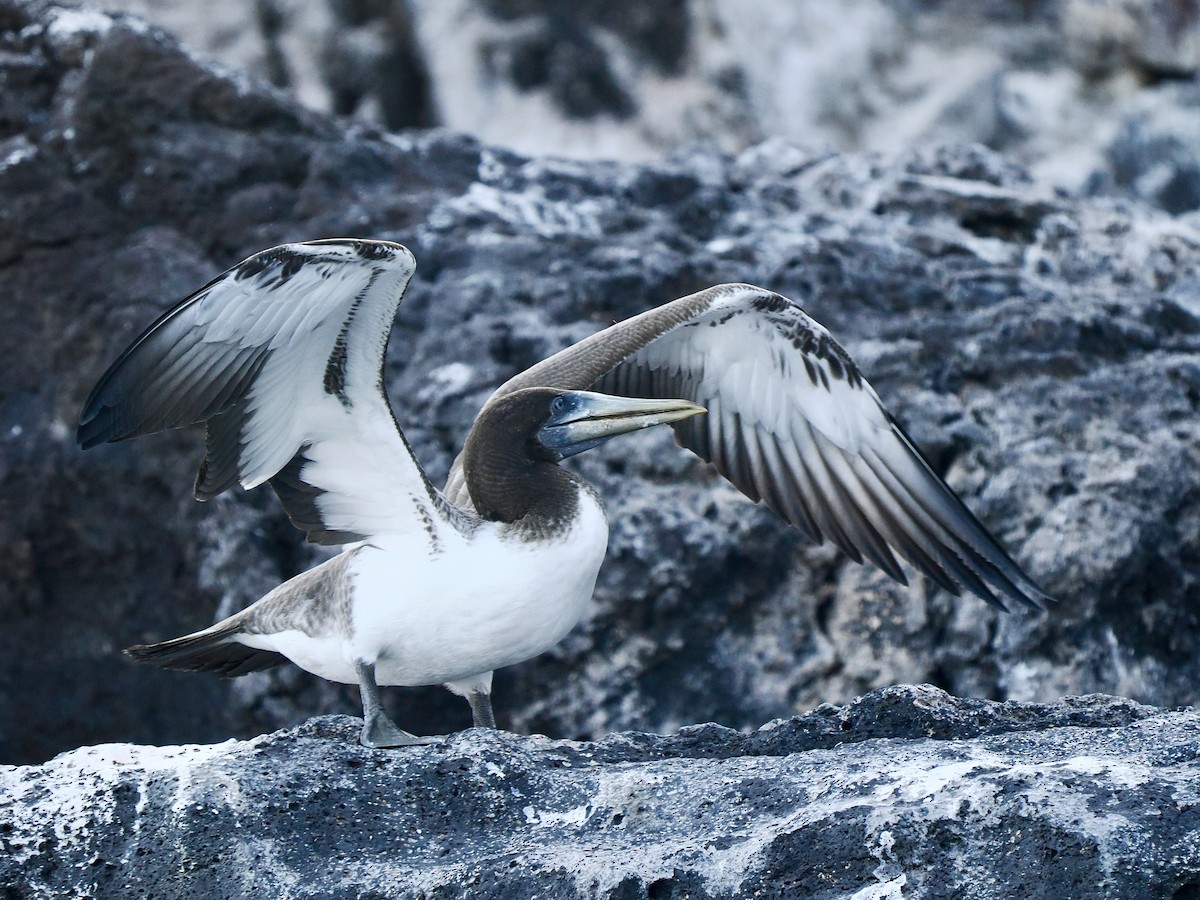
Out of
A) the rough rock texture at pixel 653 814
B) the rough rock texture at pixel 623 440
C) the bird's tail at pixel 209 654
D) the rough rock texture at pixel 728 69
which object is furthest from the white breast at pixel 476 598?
the rough rock texture at pixel 728 69

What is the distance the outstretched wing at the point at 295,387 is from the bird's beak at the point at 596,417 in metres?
0.43

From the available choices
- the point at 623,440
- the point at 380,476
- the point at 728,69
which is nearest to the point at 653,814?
the point at 380,476

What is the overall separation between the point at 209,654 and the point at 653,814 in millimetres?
2067

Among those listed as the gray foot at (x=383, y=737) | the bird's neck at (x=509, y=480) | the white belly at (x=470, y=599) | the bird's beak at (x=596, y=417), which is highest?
the bird's beak at (x=596, y=417)

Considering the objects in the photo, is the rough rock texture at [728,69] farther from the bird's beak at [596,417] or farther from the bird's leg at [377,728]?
the bird's leg at [377,728]

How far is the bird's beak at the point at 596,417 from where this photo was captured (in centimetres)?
495

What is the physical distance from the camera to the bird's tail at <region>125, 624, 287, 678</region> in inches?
206

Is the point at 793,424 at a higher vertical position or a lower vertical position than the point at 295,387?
lower

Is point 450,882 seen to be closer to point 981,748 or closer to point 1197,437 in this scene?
point 981,748

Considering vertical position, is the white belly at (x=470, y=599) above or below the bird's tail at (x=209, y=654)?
above

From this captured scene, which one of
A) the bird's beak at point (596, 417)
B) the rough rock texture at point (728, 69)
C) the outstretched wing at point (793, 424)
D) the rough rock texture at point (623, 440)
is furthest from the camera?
the rough rock texture at point (728, 69)

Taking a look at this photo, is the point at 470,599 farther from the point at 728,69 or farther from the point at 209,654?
the point at 728,69

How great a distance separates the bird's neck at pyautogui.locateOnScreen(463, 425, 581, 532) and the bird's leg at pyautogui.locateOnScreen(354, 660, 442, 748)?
2.23 feet

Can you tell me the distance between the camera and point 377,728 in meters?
4.54
